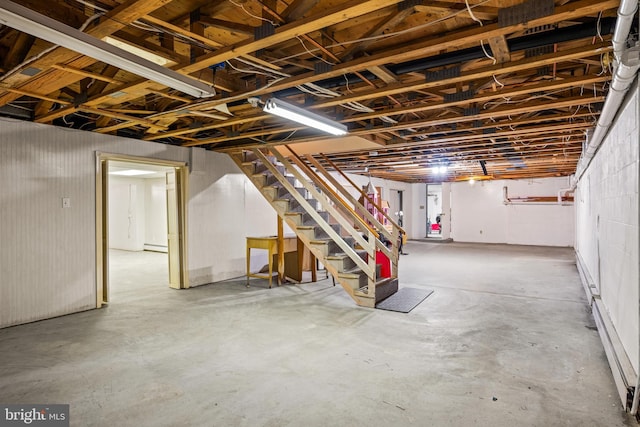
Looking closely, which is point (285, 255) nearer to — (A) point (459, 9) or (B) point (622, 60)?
(A) point (459, 9)

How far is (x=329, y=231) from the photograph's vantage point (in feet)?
15.8

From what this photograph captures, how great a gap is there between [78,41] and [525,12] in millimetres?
2368

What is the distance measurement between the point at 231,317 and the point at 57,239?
225 centimetres

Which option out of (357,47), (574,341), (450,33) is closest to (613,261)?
(574,341)

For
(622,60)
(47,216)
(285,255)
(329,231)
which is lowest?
(285,255)

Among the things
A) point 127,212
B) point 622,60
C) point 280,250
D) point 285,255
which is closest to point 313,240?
point 280,250

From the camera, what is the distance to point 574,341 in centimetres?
337

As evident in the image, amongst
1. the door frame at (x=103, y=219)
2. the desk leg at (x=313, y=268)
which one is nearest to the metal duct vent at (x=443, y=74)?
the desk leg at (x=313, y=268)

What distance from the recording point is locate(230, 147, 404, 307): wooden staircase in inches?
179

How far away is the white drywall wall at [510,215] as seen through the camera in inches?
450

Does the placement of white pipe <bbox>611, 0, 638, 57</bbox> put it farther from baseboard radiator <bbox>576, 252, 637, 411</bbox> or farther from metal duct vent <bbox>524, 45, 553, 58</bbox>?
baseboard radiator <bbox>576, 252, 637, 411</bbox>

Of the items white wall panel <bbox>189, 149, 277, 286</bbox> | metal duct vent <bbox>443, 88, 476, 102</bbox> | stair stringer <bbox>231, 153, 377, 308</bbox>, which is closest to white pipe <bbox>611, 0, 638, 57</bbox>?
metal duct vent <bbox>443, 88, 476, 102</bbox>

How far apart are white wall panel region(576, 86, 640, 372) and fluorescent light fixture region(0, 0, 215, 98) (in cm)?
299

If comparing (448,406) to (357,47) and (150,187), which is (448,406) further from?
(150,187)
